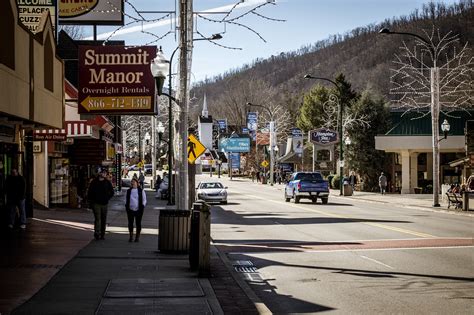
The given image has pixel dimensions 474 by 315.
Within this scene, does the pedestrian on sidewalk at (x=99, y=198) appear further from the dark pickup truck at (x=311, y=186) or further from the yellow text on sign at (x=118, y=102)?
the dark pickup truck at (x=311, y=186)

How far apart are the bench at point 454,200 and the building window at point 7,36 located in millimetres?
27417

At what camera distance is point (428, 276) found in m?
13.1

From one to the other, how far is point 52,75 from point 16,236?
554cm

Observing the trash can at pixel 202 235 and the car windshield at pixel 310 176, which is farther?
the car windshield at pixel 310 176

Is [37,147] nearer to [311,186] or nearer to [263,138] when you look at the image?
[311,186]

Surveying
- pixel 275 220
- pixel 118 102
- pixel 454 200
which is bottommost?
pixel 275 220

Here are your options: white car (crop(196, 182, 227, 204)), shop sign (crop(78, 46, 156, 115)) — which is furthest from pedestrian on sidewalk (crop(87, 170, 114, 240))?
white car (crop(196, 182, 227, 204))

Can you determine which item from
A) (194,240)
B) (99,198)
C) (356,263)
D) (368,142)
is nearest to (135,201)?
(99,198)

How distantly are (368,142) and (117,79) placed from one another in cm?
5462

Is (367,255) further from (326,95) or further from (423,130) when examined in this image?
(326,95)

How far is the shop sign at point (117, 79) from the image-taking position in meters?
19.7

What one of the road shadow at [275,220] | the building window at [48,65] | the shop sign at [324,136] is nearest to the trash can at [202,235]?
the building window at [48,65]

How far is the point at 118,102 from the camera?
1977cm

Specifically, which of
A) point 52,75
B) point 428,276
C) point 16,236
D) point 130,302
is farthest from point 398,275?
point 16,236
